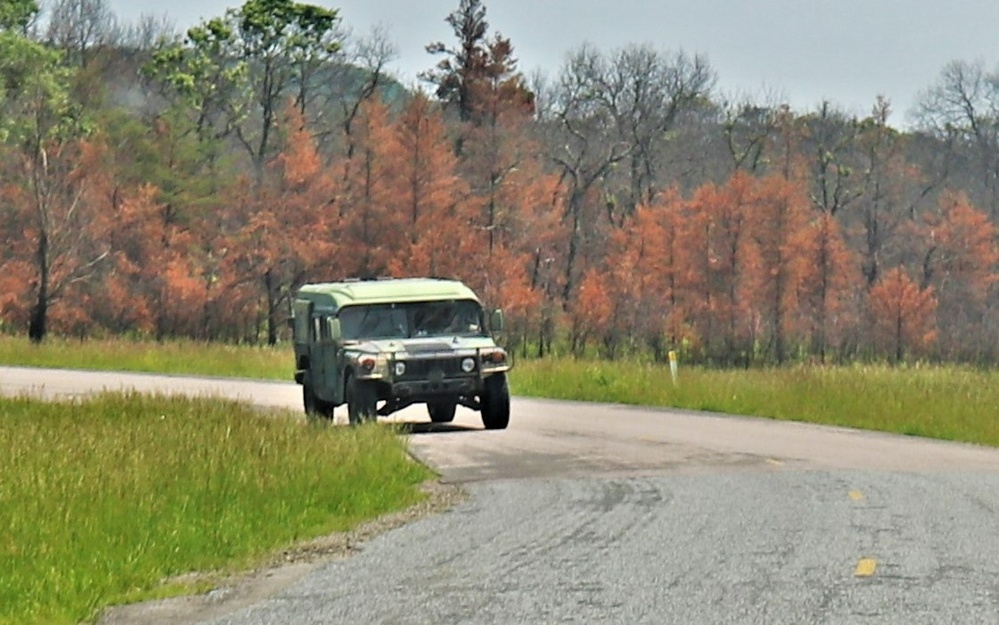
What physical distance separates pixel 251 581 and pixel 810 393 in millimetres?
21366

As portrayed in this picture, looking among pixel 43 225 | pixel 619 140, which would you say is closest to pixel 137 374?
pixel 43 225

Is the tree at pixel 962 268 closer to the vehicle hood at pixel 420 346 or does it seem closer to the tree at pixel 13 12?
the tree at pixel 13 12

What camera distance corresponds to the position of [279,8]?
74812mm

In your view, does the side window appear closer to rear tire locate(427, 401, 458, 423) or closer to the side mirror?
rear tire locate(427, 401, 458, 423)

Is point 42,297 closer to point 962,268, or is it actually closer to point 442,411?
point 442,411

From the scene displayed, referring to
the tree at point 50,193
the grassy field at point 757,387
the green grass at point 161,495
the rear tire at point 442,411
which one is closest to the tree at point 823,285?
the tree at point 50,193

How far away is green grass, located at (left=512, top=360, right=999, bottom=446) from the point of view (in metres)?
27.6

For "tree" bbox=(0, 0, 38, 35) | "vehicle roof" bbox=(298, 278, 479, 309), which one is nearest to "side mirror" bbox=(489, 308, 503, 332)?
"vehicle roof" bbox=(298, 278, 479, 309)

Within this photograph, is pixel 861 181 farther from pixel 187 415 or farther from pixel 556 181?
pixel 187 415

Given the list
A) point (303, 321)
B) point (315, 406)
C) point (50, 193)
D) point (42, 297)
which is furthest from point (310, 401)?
point (50, 193)

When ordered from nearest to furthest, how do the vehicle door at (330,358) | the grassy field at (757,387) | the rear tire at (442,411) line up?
the vehicle door at (330,358), the rear tire at (442,411), the grassy field at (757,387)

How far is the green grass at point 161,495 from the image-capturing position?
11.2 m

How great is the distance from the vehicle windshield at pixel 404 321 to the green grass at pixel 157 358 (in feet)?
58.6

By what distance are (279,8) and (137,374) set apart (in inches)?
1414
